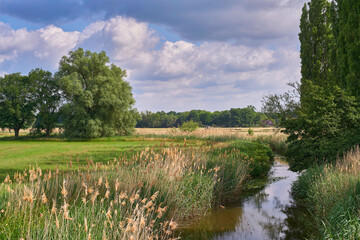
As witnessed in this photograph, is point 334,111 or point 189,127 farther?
point 189,127

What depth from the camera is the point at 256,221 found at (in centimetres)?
857

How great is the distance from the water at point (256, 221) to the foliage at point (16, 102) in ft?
127

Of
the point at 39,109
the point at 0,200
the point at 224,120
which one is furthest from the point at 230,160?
the point at 224,120

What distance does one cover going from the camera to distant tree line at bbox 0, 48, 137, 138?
39.7 meters

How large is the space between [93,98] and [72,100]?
2980 millimetres

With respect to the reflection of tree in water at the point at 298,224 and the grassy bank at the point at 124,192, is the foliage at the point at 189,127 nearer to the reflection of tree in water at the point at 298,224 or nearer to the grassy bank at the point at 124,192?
the grassy bank at the point at 124,192

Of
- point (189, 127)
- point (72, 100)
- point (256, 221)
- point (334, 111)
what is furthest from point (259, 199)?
point (72, 100)

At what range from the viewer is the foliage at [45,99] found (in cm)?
4240

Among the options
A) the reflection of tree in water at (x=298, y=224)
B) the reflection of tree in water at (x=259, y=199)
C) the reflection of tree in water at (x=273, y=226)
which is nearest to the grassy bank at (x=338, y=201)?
the reflection of tree in water at (x=298, y=224)

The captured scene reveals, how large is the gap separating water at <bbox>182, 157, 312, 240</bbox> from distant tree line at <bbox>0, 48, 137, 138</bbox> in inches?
1220

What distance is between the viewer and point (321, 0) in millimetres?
24969

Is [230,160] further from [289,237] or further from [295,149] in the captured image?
[289,237]

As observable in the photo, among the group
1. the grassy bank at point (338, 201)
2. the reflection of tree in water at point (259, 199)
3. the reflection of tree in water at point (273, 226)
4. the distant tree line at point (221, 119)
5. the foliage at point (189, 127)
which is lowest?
the reflection of tree in water at point (273, 226)

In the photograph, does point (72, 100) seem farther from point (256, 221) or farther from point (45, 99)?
point (256, 221)
